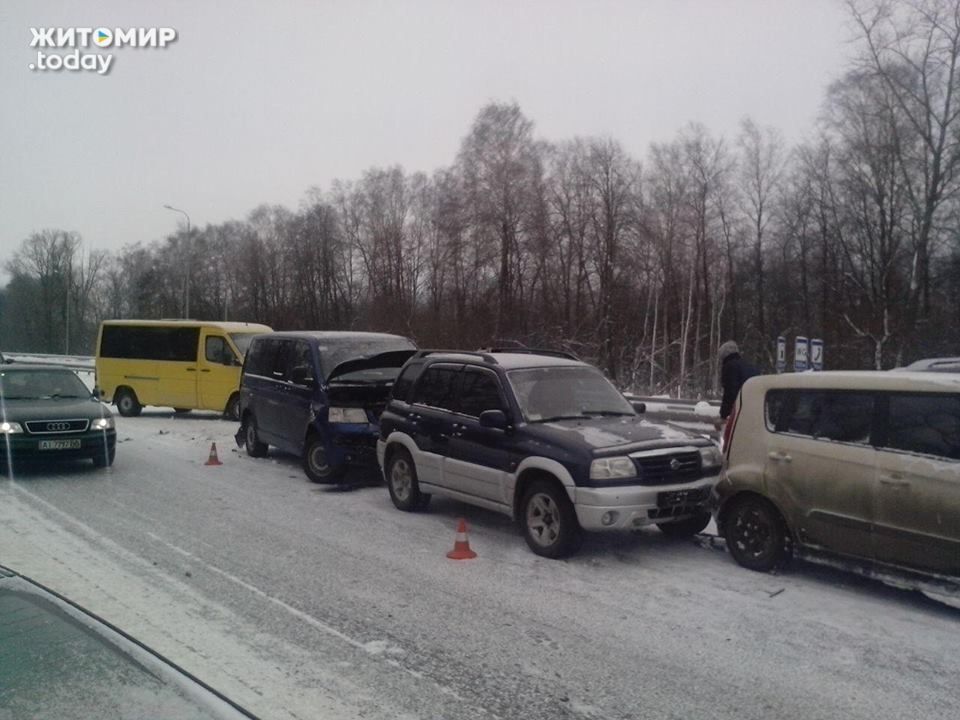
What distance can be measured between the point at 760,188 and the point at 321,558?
175 ft

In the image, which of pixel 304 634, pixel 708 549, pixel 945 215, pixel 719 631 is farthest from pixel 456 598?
pixel 945 215

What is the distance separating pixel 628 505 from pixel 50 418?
8.61 m

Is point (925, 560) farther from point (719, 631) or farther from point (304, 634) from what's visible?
point (304, 634)

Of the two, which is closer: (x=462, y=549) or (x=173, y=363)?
(x=462, y=549)

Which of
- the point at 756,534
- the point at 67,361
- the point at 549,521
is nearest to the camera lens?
the point at 756,534

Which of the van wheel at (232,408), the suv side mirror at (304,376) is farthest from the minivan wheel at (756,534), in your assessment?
the van wheel at (232,408)

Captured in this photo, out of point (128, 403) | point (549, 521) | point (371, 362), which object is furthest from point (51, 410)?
point (128, 403)

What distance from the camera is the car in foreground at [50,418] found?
1126cm

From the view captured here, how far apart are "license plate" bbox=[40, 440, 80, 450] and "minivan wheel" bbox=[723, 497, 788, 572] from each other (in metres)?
9.13

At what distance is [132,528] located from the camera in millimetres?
8625

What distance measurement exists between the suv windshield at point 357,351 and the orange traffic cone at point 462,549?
4383mm

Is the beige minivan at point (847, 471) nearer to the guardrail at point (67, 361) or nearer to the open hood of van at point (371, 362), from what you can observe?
the open hood of van at point (371, 362)

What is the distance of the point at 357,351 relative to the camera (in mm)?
12336

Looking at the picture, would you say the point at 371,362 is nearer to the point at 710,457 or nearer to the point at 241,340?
the point at 710,457
